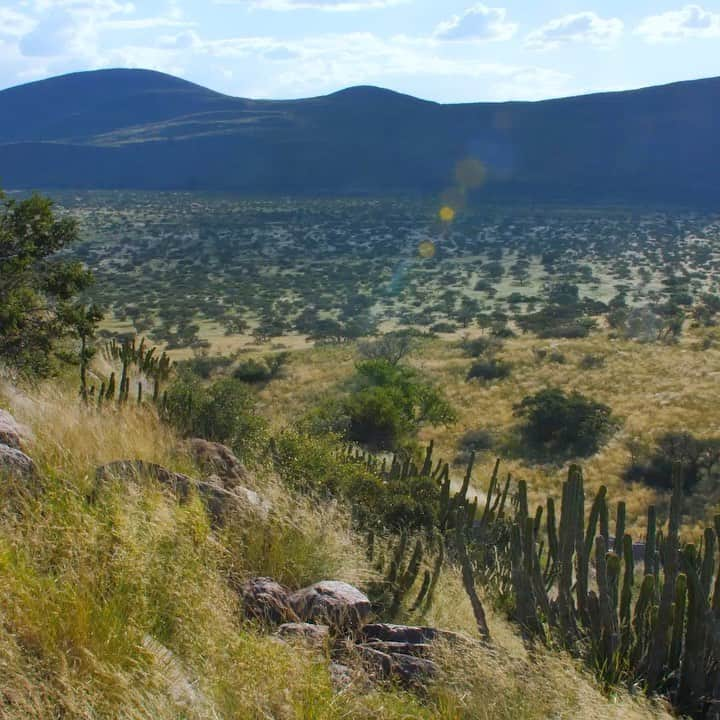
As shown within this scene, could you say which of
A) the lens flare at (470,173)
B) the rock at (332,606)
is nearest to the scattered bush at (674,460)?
the rock at (332,606)

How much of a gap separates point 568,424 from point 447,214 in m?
64.6

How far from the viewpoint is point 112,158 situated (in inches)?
4938

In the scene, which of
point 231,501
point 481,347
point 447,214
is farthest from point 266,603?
point 447,214

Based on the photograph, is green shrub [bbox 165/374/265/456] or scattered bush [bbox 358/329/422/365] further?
scattered bush [bbox 358/329/422/365]

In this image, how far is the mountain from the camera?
102375mm

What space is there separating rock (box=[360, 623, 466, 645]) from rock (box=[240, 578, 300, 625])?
0.47 meters

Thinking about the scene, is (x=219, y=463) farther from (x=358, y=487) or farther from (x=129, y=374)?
(x=129, y=374)

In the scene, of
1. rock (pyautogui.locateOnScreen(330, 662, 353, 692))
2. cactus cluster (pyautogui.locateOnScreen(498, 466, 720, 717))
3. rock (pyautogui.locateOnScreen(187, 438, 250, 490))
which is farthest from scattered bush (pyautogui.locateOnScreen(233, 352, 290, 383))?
rock (pyautogui.locateOnScreen(330, 662, 353, 692))

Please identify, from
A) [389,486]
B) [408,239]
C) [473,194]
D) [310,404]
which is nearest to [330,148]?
[473,194]

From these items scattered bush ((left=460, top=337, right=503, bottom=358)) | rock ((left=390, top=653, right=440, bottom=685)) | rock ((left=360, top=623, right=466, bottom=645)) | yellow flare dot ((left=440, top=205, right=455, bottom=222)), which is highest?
yellow flare dot ((left=440, top=205, right=455, bottom=222))

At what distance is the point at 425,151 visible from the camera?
115 m

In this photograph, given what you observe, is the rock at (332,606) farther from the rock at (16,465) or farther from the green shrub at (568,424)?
the green shrub at (568,424)

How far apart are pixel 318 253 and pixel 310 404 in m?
39.4

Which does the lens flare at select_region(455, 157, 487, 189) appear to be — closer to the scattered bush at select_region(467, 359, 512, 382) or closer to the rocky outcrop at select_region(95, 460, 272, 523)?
the scattered bush at select_region(467, 359, 512, 382)
